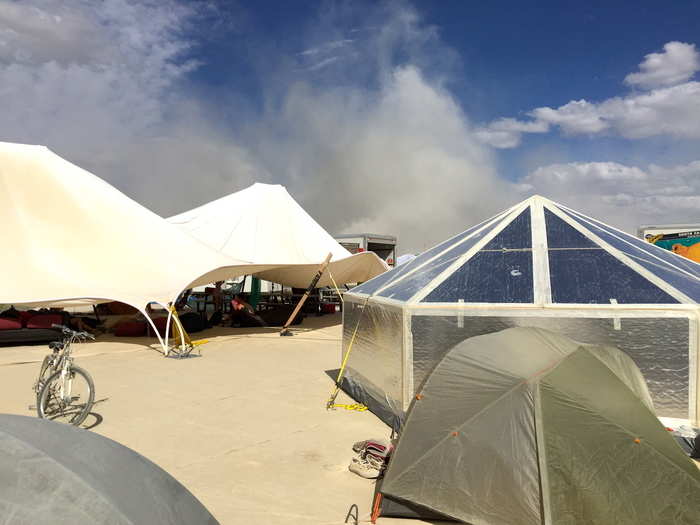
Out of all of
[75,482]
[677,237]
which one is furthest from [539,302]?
[677,237]

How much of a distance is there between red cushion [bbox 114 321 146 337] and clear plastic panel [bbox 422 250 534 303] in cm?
1073

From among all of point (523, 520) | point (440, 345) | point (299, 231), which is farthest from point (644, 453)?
point (299, 231)

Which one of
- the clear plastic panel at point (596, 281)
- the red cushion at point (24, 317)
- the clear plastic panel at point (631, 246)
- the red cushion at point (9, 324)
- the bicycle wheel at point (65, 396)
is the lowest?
the bicycle wheel at point (65, 396)

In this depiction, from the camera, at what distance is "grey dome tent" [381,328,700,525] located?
3.69m

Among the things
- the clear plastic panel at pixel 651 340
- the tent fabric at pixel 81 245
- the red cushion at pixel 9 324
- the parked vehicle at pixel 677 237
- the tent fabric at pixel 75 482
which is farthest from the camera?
the parked vehicle at pixel 677 237

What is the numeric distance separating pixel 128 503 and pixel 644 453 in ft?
11.3

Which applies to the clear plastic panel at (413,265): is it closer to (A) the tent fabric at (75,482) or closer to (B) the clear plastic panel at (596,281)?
(B) the clear plastic panel at (596,281)

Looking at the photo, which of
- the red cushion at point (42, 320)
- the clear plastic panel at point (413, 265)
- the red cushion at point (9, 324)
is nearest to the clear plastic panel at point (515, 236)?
the clear plastic panel at point (413, 265)

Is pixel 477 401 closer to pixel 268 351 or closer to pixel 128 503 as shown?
pixel 128 503

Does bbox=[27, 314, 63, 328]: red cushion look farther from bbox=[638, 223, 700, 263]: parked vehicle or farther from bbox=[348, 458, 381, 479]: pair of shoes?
bbox=[638, 223, 700, 263]: parked vehicle

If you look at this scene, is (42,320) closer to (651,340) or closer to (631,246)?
(631,246)

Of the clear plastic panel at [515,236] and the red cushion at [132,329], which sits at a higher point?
the clear plastic panel at [515,236]

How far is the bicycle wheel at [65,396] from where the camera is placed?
6.27 metres

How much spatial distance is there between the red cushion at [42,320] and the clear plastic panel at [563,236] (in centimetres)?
1231
